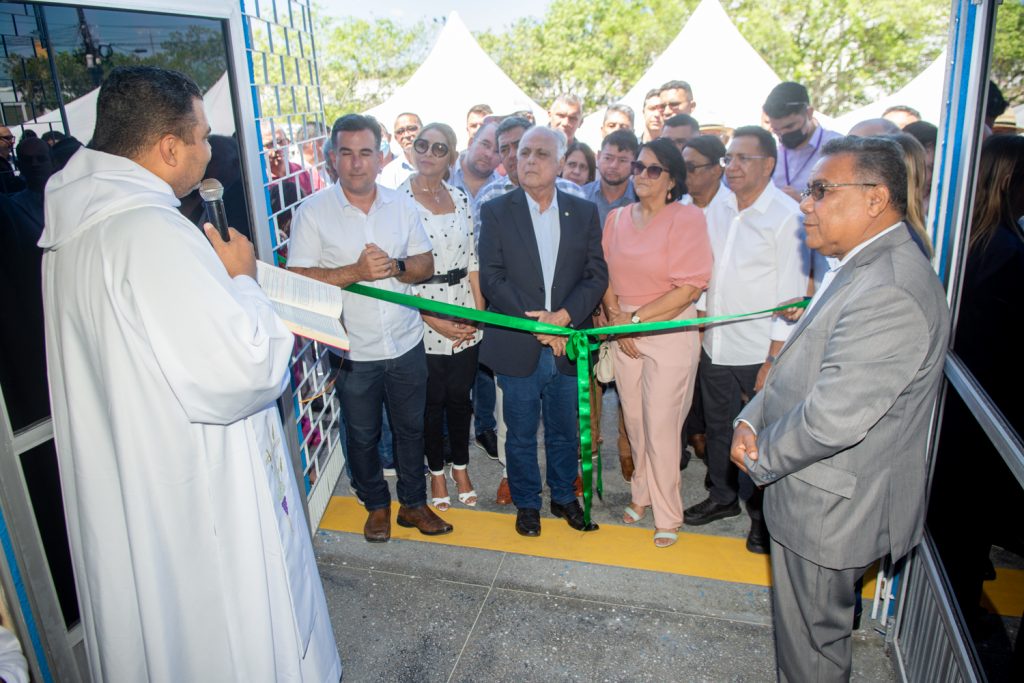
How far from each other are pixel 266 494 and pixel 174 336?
0.62 metres

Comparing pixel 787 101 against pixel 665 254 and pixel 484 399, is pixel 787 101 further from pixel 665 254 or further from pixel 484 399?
pixel 484 399

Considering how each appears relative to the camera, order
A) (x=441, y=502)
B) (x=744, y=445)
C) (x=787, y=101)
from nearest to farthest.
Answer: (x=744, y=445) → (x=441, y=502) → (x=787, y=101)

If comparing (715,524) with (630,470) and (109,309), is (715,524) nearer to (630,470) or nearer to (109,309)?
(630,470)

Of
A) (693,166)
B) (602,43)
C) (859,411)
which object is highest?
(602,43)

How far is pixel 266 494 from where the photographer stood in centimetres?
217

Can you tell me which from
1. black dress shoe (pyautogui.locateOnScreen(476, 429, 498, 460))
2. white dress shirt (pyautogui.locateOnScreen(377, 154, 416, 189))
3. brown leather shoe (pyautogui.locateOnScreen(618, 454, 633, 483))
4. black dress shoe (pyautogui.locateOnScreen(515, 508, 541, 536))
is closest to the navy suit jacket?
black dress shoe (pyautogui.locateOnScreen(515, 508, 541, 536))

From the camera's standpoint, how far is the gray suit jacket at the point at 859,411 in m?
2.06

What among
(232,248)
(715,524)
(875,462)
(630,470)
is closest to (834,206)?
(875,462)

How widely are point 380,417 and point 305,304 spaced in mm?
1513

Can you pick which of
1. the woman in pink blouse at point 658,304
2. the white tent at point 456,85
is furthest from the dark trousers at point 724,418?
the white tent at point 456,85

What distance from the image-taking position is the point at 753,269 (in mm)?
3947

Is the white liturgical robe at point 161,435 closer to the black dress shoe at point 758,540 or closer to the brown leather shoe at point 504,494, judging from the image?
the brown leather shoe at point 504,494

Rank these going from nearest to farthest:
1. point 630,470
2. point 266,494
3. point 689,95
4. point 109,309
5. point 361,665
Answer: point 109,309, point 266,494, point 361,665, point 630,470, point 689,95

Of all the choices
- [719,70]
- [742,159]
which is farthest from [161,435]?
[719,70]
